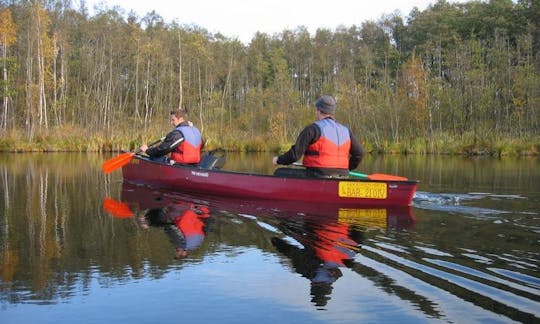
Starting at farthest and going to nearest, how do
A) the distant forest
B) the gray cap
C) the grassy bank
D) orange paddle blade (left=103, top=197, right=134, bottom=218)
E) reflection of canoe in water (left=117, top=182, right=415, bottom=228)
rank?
the distant forest → the grassy bank → the gray cap → orange paddle blade (left=103, top=197, right=134, bottom=218) → reflection of canoe in water (left=117, top=182, right=415, bottom=228)

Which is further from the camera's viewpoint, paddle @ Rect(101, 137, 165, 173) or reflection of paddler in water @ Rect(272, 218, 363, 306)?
paddle @ Rect(101, 137, 165, 173)

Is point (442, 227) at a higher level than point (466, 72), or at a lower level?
lower

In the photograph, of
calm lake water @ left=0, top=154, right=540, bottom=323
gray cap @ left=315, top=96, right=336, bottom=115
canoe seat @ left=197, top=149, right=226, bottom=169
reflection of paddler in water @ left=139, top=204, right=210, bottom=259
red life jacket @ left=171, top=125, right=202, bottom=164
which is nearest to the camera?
calm lake water @ left=0, top=154, right=540, bottom=323

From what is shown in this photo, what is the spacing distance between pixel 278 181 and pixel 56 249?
3734mm

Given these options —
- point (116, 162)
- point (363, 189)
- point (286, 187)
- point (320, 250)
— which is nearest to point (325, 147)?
point (363, 189)

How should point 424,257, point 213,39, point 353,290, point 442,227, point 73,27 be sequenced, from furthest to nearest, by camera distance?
point 213,39 < point 73,27 < point 442,227 < point 424,257 < point 353,290

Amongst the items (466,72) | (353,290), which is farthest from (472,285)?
(466,72)

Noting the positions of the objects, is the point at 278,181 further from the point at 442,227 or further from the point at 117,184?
the point at 117,184

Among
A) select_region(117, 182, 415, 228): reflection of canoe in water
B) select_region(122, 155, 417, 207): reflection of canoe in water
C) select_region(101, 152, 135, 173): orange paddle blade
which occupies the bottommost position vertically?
select_region(117, 182, 415, 228): reflection of canoe in water

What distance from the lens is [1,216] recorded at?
7.38 metres

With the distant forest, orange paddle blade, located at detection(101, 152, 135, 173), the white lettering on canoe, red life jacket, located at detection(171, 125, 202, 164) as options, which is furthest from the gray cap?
the distant forest

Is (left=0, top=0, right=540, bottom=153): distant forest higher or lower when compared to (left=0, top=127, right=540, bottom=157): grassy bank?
higher

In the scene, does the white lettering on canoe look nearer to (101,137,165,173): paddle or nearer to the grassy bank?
(101,137,165,173): paddle

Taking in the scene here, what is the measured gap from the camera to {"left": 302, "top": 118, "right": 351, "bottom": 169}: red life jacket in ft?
25.6
